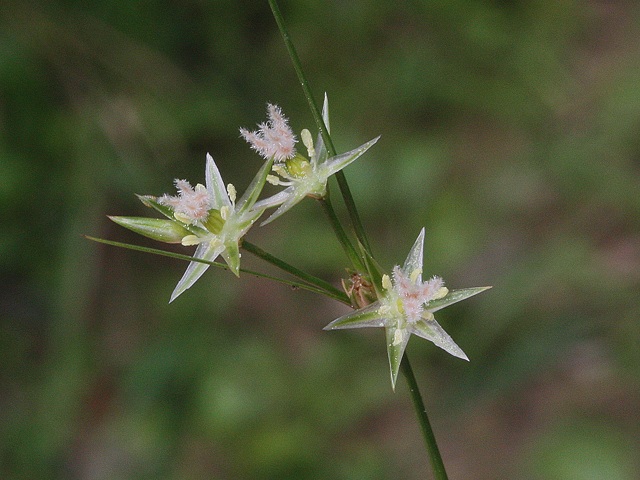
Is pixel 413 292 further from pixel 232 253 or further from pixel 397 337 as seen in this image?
pixel 232 253

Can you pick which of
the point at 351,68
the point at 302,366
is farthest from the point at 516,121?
the point at 302,366

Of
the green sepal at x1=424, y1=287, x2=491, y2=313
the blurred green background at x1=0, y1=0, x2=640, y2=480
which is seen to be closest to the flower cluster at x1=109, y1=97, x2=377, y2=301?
the green sepal at x1=424, y1=287, x2=491, y2=313

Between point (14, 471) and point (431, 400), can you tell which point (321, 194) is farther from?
point (14, 471)

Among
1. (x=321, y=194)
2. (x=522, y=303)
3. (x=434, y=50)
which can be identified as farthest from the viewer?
(x=434, y=50)

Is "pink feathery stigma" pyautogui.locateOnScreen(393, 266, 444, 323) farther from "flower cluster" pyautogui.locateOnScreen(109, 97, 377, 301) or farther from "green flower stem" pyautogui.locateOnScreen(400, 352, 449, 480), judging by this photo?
"flower cluster" pyautogui.locateOnScreen(109, 97, 377, 301)

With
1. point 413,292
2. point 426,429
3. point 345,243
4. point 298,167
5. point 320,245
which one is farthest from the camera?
point 320,245

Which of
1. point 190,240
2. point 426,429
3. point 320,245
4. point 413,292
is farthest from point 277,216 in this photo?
point 320,245
